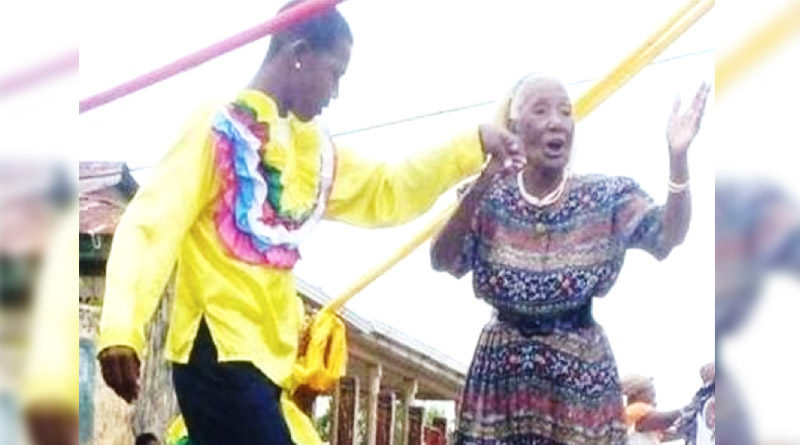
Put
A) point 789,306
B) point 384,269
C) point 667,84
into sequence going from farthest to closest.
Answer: point 384,269 < point 667,84 < point 789,306

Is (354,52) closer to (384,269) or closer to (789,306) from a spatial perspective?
(384,269)

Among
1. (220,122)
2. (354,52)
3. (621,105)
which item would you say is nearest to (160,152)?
(220,122)

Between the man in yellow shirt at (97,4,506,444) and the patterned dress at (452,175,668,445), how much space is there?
12 cm

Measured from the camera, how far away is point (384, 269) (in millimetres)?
2275

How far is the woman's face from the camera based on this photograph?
2.17 meters

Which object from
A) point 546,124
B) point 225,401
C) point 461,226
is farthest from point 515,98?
point 225,401

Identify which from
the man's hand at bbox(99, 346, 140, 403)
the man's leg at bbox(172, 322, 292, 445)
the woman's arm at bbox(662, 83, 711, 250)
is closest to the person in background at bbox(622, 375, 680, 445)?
the woman's arm at bbox(662, 83, 711, 250)

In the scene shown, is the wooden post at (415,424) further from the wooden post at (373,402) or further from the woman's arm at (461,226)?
the woman's arm at (461,226)

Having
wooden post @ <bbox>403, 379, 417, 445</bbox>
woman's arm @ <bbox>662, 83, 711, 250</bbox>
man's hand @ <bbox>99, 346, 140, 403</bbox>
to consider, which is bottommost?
wooden post @ <bbox>403, 379, 417, 445</bbox>

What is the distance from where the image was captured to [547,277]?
217 cm

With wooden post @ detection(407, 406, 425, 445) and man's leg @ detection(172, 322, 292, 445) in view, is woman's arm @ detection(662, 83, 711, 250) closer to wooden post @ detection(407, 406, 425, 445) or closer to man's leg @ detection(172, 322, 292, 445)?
wooden post @ detection(407, 406, 425, 445)

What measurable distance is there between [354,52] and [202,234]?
0.86ft

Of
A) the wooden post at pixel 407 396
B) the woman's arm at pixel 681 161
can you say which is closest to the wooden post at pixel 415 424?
the wooden post at pixel 407 396

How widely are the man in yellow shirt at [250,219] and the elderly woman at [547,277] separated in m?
0.10
